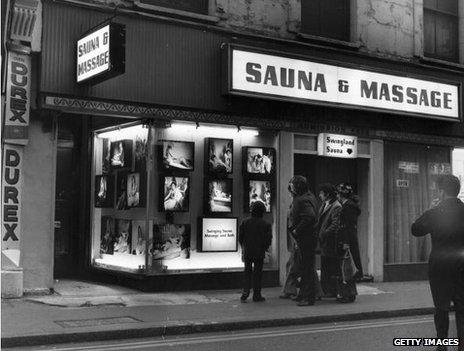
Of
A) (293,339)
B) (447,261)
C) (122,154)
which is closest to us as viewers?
(447,261)

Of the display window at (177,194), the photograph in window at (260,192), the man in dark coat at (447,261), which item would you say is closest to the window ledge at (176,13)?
the display window at (177,194)

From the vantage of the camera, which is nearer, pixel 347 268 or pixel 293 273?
pixel 347 268

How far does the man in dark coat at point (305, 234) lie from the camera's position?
10.1 meters

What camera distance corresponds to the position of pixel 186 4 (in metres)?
12.1

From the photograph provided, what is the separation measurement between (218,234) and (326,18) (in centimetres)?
562

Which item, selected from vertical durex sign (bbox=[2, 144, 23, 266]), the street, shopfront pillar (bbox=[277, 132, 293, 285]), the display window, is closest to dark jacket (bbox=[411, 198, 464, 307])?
the street

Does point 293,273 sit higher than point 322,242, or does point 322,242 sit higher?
point 322,242

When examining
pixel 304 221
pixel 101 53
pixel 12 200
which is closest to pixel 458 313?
pixel 304 221

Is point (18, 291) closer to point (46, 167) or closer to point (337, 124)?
point (46, 167)

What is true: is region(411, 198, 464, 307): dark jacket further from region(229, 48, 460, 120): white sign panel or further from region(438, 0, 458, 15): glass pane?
region(438, 0, 458, 15): glass pane

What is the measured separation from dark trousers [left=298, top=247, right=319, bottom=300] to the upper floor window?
7.72m

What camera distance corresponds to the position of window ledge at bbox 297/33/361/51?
43.1 ft

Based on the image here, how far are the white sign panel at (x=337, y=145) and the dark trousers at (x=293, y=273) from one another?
3.24 metres

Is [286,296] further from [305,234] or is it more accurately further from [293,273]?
[305,234]
